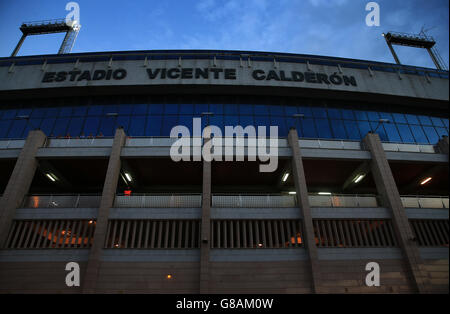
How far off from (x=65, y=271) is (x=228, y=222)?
434 inches

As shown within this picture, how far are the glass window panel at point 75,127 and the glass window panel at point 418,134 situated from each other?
35.4m

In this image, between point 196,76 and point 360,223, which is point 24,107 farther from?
point 360,223

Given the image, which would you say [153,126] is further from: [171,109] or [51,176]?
[51,176]

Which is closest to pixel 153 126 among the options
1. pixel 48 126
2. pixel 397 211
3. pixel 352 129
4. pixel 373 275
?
pixel 48 126

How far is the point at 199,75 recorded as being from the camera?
26031 millimetres

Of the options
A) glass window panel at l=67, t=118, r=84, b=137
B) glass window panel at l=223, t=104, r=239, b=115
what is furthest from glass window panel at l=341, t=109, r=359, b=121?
glass window panel at l=67, t=118, r=84, b=137

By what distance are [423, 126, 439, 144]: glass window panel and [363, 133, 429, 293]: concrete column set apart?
35.2ft

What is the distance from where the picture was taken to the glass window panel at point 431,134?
26016mm

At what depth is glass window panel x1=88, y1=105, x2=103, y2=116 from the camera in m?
25.4

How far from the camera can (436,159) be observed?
20.4 m

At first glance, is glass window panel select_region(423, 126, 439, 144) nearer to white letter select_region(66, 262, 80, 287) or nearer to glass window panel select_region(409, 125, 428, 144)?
glass window panel select_region(409, 125, 428, 144)

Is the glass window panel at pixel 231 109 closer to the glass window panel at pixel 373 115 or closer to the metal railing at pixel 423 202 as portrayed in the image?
the glass window panel at pixel 373 115
